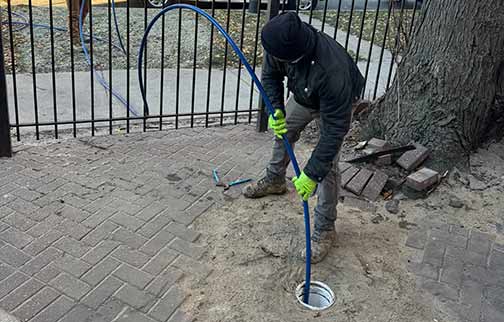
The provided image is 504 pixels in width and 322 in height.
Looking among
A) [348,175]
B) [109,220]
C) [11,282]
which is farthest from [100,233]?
[348,175]

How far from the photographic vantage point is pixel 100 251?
355 cm

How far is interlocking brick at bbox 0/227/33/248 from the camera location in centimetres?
355

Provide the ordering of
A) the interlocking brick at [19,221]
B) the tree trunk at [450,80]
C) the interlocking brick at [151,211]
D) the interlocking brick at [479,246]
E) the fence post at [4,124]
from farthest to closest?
the tree trunk at [450,80]
the fence post at [4,124]
the interlocking brick at [151,211]
the interlocking brick at [479,246]
the interlocking brick at [19,221]

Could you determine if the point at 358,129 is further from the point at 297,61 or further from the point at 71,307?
the point at 71,307

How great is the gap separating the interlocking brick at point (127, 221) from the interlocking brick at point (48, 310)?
2.63ft

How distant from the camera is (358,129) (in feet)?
17.9

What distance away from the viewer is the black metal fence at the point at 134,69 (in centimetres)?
518

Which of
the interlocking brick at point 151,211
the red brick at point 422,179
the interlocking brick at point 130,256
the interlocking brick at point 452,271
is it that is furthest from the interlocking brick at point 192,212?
the interlocking brick at point 452,271

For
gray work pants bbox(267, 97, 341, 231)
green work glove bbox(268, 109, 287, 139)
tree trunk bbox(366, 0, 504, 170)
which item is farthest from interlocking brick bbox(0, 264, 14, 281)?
tree trunk bbox(366, 0, 504, 170)

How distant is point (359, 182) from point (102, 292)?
2.26 metres

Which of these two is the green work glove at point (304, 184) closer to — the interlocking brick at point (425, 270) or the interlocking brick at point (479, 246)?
the interlocking brick at point (425, 270)

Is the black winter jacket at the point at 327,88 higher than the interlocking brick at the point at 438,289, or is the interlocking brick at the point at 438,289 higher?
the black winter jacket at the point at 327,88

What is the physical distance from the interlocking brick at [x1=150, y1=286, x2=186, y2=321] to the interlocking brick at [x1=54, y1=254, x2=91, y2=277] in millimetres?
556

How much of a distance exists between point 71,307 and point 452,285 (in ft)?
7.59
